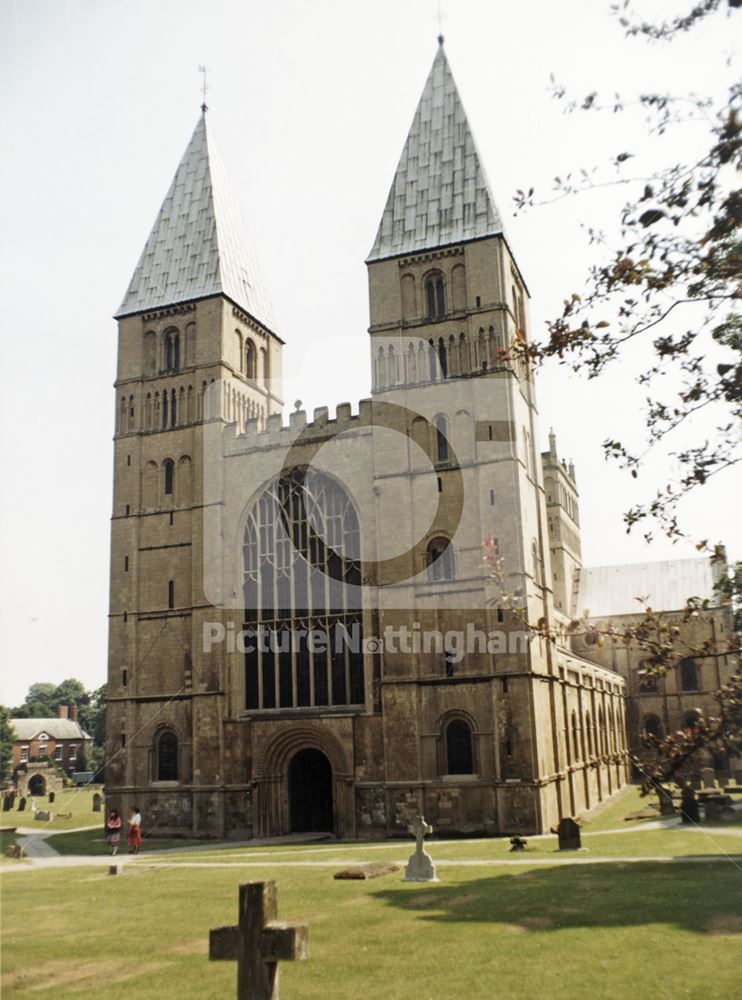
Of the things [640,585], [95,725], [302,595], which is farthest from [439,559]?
[95,725]

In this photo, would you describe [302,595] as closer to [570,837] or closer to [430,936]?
[570,837]

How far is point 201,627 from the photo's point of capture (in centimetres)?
3384

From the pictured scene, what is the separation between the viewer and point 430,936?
42.1 feet

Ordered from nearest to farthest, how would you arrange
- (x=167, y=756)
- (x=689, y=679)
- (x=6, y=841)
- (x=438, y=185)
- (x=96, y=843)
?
(x=96, y=843) → (x=167, y=756) → (x=6, y=841) → (x=438, y=185) → (x=689, y=679)

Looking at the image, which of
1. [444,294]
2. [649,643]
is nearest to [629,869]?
[649,643]

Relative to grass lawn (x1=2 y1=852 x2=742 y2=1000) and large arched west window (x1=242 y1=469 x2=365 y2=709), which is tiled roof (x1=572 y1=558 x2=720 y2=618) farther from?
grass lawn (x1=2 y1=852 x2=742 y2=1000)

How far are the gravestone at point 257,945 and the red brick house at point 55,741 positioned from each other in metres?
80.9

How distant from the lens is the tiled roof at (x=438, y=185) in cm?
3438

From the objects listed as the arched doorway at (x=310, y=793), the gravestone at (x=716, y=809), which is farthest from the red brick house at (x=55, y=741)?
the gravestone at (x=716, y=809)

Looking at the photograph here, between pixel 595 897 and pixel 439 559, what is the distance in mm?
16752

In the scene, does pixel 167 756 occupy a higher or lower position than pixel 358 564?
lower

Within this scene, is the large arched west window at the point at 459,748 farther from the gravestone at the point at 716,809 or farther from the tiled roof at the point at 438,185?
the tiled roof at the point at 438,185

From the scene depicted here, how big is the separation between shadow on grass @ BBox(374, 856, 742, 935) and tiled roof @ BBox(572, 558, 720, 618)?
40.3 meters

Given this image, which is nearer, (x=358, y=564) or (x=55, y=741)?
(x=358, y=564)
